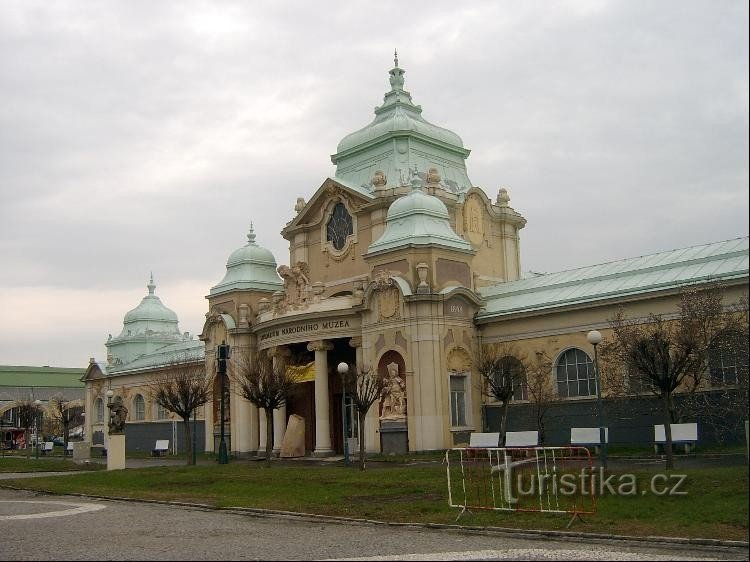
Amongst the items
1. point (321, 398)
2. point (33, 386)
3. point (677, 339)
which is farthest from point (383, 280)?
point (33, 386)

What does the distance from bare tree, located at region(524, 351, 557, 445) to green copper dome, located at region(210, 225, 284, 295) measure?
56.9ft

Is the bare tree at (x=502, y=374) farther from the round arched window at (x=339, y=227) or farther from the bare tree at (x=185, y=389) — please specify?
the bare tree at (x=185, y=389)

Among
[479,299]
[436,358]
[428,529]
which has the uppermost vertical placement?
[479,299]

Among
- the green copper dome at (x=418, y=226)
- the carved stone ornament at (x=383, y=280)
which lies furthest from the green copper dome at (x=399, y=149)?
the carved stone ornament at (x=383, y=280)

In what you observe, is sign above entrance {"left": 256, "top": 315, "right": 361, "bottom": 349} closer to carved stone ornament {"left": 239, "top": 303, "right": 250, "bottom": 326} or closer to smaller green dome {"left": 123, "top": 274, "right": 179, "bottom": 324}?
carved stone ornament {"left": 239, "top": 303, "right": 250, "bottom": 326}

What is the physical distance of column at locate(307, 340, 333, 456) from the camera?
4150 cm

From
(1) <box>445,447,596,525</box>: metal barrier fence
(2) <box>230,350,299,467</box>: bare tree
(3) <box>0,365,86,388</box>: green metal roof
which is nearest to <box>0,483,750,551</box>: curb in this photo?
(1) <box>445,447,596,525</box>: metal barrier fence

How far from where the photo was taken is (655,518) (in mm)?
16906

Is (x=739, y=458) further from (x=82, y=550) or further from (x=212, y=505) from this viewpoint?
(x=82, y=550)

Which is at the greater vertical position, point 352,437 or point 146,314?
point 146,314

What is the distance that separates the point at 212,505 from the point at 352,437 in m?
19.8

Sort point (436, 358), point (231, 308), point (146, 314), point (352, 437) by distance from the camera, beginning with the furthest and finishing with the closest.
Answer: point (146, 314)
point (231, 308)
point (352, 437)
point (436, 358)

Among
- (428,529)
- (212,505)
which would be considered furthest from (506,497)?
(212,505)

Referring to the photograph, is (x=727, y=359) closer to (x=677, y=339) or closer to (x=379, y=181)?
(x=677, y=339)
